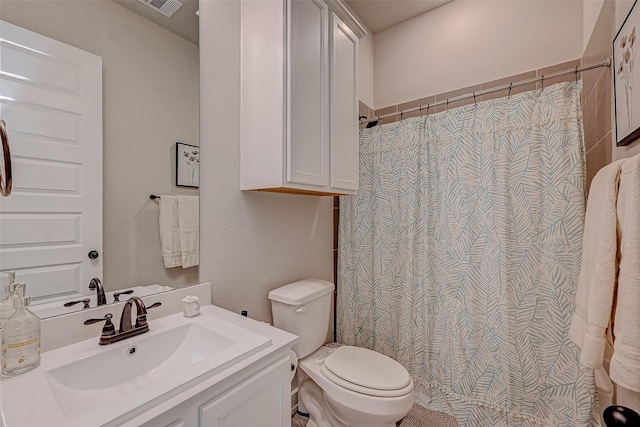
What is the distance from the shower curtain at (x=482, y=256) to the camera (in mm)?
1368

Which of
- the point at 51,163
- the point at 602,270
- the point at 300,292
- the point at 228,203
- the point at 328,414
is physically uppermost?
the point at 51,163

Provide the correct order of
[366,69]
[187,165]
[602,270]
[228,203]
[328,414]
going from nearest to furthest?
[602,270] → [187,165] → [228,203] → [328,414] → [366,69]

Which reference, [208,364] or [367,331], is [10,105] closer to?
[208,364]

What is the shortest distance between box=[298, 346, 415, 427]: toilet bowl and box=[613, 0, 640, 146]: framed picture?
1.26 meters

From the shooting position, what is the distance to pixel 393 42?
226 centimetres

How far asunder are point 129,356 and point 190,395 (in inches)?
14.5

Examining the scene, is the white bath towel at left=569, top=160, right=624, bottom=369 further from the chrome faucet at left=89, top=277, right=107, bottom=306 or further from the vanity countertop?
the chrome faucet at left=89, top=277, right=107, bottom=306

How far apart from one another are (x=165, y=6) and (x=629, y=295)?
177 cm

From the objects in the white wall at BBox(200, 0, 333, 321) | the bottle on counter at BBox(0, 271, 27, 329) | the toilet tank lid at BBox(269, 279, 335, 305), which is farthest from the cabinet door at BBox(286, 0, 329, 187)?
the bottle on counter at BBox(0, 271, 27, 329)

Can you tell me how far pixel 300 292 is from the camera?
4.89ft

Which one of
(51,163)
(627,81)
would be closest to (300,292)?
(51,163)

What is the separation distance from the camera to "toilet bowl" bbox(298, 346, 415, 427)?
1.21 meters

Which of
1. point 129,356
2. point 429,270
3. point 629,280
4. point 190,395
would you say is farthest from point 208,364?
point 429,270

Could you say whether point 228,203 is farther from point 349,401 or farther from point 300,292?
point 349,401
